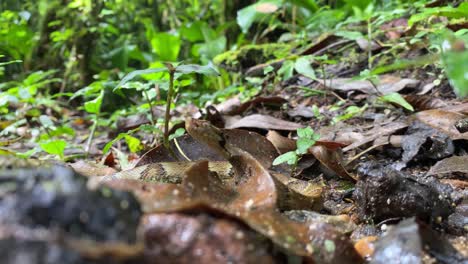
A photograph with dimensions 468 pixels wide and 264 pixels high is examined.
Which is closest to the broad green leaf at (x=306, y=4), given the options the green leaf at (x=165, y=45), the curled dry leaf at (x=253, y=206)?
the green leaf at (x=165, y=45)

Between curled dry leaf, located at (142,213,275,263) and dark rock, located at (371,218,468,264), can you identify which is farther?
dark rock, located at (371,218,468,264)

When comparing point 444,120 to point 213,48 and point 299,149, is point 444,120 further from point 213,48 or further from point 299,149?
point 213,48

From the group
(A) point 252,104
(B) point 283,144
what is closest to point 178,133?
(B) point 283,144

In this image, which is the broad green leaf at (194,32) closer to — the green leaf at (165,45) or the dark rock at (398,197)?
the green leaf at (165,45)

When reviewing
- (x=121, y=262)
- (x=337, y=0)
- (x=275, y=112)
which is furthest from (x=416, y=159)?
(x=337, y=0)

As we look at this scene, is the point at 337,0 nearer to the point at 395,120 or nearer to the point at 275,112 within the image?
the point at 275,112

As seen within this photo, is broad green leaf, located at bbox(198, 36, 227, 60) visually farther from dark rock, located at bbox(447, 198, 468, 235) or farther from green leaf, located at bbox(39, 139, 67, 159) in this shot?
dark rock, located at bbox(447, 198, 468, 235)

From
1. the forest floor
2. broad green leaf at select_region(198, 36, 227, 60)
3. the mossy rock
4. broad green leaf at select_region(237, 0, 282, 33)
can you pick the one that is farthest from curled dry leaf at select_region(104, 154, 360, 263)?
broad green leaf at select_region(198, 36, 227, 60)
